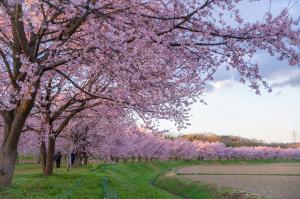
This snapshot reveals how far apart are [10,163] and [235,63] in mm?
9580

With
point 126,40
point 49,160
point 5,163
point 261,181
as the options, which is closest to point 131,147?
point 261,181

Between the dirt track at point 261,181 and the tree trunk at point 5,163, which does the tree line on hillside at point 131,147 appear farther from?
the tree trunk at point 5,163

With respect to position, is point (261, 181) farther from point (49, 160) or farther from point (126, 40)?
point (126, 40)

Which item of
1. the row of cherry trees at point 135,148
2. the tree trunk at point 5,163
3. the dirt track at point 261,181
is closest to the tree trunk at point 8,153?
the tree trunk at point 5,163

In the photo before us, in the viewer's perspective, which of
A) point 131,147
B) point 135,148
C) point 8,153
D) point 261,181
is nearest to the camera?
point 8,153

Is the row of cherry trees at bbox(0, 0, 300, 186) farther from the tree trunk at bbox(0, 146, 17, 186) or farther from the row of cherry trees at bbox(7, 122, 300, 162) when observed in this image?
the row of cherry trees at bbox(7, 122, 300, 162)

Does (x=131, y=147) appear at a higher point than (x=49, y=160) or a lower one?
higher

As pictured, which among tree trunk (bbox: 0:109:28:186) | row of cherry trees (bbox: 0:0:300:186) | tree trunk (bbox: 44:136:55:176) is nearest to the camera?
row of cherry trees (bbox: 0:0:300:186)

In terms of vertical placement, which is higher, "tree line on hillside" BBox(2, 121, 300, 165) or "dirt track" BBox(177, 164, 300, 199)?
"tree line on hillside" BBox(2, 121, 300, 165)

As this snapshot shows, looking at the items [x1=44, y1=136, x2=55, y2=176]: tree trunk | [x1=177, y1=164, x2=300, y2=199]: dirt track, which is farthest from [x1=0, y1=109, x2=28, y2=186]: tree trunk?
[x1=177, y1=164, x2=300, y2=199]: dirt track

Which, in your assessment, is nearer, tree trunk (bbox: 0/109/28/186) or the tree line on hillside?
tree trunk (bbox: 0/109/28/186)

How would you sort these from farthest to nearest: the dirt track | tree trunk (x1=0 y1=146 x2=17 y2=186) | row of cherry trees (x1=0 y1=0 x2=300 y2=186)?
1. the dirt track
2. tree trunk (x1=0 y1=146 x2=17 y2=186)
3. row of cherry trees (x1=0 y1=0 x2=300 y2=186)

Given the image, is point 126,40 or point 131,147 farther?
point 131,147

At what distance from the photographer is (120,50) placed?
1255 cm
